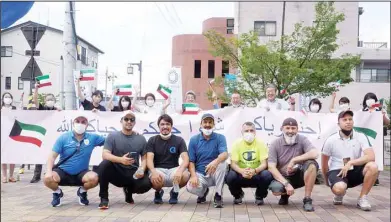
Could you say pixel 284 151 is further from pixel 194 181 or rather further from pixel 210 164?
pixel 194 181

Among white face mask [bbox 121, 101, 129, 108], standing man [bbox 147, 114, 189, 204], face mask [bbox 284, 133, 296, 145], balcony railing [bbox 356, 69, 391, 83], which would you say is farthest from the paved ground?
balcony railing [bbox 356, 69, 391, 83]

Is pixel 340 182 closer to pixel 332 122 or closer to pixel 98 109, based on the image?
pixel 332 122

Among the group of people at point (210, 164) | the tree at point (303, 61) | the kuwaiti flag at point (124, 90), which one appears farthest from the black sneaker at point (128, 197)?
the tree at point (303, 61)

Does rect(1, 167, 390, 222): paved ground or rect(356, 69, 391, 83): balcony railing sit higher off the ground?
rect(356, 69, 391, 83): balcony railing

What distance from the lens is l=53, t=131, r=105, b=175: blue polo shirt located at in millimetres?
6305

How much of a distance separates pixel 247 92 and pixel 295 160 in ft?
32.4

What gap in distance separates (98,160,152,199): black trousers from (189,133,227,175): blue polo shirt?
0.70 meters

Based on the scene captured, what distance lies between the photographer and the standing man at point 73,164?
6.19 metres

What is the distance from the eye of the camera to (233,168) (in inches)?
250

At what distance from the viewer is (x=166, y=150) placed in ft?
21.3

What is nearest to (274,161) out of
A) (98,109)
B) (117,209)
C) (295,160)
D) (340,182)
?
(295,160)

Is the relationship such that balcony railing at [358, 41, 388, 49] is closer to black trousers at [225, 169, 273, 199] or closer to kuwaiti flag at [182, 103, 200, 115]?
kuwaiti flag at [182, 103, 200, 115]

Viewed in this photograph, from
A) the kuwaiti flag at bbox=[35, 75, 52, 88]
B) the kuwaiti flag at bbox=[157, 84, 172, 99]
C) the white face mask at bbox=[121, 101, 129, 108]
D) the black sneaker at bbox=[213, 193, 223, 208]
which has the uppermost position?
the kuwaiti flag at bbox=[35, 75, 52, 88]

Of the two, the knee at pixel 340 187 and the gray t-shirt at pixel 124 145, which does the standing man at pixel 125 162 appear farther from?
the knee at pixel 340 187
